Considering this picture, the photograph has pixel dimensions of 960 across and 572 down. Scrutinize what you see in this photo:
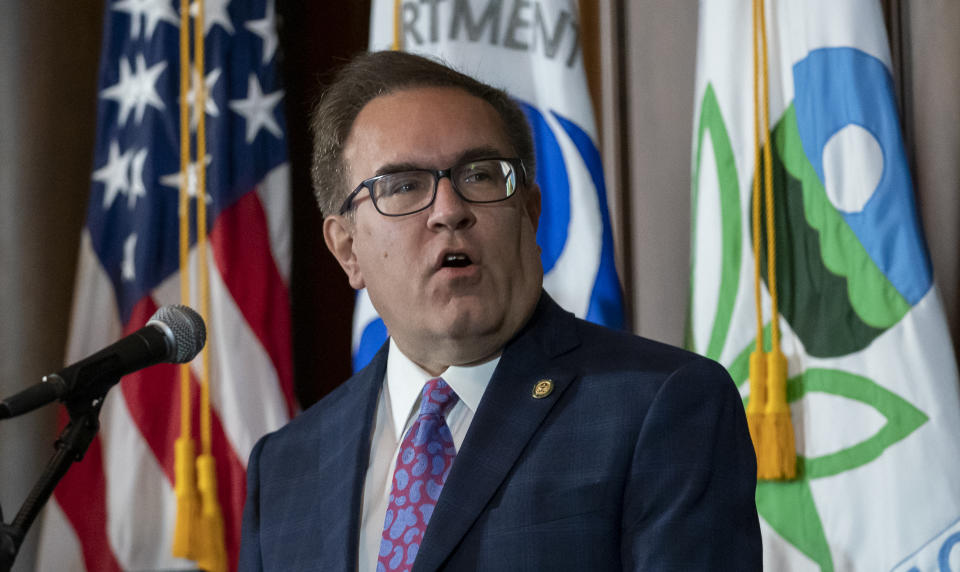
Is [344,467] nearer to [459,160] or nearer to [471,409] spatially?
[471,409]

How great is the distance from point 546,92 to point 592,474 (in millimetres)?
1475

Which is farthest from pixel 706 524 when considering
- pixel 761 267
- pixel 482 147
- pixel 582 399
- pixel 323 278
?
pixel 323 278

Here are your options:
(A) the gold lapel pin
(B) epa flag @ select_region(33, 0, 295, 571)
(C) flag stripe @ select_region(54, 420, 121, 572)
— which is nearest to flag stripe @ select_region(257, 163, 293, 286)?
(B) epa flag @ select_region(33, 0, 295, 571)

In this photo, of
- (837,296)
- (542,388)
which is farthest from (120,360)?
(837,296)

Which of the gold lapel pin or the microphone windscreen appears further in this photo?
the gold lapel pin

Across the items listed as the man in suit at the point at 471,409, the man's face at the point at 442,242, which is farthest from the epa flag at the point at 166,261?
the man's face at the point at 442,242

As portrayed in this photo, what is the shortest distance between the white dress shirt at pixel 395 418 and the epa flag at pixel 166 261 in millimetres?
1259

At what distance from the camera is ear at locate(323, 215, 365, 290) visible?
67.3 inches

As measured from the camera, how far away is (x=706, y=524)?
125cm

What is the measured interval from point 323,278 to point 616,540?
1.99 m

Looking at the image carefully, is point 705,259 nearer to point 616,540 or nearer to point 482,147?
point 482,147

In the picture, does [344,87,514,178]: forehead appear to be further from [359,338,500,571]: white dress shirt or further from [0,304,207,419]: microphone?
[0,304,207,419]: microphone

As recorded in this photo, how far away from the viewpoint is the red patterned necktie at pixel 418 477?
1408mm

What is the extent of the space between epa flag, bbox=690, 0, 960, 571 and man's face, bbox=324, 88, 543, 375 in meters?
0.82
